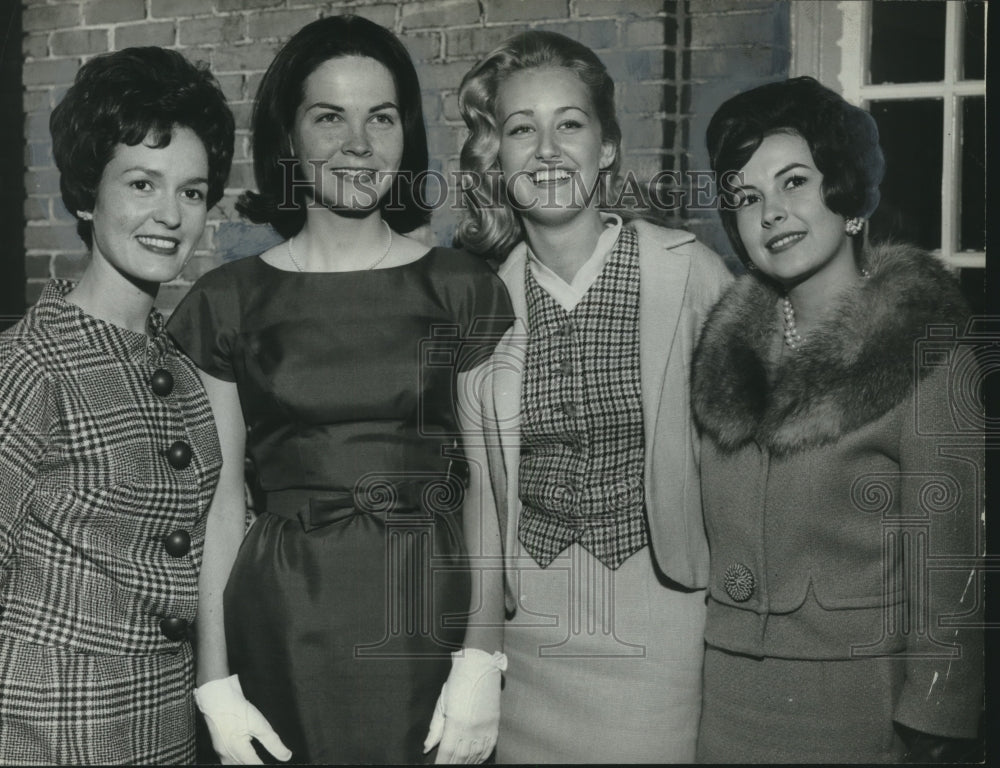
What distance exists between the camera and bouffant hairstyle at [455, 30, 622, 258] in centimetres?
244

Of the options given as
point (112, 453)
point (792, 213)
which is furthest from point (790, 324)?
point (112, 453)

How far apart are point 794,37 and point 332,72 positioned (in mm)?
1263

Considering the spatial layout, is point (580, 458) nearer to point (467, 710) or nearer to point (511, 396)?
point (511, 396)

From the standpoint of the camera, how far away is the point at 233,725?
2.32 metres

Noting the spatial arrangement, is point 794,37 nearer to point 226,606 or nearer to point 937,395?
point 937,395

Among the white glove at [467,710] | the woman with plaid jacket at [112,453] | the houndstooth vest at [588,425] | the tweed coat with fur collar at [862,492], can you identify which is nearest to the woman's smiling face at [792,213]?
the tweed coat with fur collar at [862,492]

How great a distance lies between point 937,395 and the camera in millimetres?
2143

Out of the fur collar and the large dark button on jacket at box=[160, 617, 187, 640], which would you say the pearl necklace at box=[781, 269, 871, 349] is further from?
the large dark button on jacket at box=[160, 617, 187, 640]

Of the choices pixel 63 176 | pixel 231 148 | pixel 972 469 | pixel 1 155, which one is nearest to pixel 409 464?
pixel 231 148

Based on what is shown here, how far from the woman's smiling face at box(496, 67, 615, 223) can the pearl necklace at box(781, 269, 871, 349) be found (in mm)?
551

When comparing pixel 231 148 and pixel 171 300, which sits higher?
pixel 231 148

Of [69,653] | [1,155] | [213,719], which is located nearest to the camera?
[69,653]

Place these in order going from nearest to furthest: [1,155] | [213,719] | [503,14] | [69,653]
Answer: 1. [69,653]
2. [213,719]
3. [503,14]
4. [1,155]

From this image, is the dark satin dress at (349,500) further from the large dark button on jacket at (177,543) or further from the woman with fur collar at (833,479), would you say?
the woman with fur collar at (833,479)
